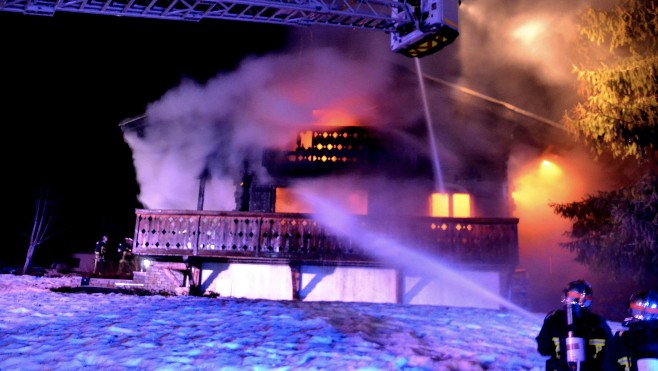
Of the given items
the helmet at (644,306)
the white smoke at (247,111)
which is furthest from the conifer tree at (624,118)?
the helmet at (644,306)

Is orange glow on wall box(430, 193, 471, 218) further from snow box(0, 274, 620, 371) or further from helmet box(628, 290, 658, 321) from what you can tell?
helmet box(628, 290, 658, 321)

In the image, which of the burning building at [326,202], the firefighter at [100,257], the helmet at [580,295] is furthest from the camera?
the firefighter at [100,257]

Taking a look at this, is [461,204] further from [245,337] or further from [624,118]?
[245,337]

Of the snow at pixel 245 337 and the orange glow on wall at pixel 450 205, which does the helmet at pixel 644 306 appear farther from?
the orange glow on wall at pixel 450 205

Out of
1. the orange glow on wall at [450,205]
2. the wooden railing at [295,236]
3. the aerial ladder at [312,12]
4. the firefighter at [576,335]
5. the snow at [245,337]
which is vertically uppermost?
the aerial ladder at [312,12]

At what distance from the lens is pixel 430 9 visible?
9039 millimetres

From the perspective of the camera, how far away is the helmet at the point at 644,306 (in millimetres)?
3961

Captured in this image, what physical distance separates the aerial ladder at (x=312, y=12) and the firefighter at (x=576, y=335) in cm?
617

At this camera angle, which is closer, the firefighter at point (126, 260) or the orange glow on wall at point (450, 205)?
the orange glow on wall at point (450, 205)

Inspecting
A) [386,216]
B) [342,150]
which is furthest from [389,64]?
[386,216]

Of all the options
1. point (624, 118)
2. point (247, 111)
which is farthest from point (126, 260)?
point (624, 118)

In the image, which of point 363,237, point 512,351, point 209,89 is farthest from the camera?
point 209,89

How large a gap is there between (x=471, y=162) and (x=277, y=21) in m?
9.94

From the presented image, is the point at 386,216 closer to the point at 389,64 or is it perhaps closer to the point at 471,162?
the point at 471,162
